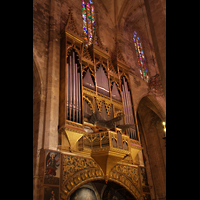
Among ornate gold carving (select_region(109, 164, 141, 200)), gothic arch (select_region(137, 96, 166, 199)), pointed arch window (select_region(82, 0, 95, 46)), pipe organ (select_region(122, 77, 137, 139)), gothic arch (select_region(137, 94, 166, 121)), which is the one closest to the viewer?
ornate gold carving (select_region(109, 164, 141, 200))

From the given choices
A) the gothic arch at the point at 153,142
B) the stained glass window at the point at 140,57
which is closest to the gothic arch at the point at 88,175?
the gothic arch at the point at 153,142

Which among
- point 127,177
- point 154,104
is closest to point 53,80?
point 127,177

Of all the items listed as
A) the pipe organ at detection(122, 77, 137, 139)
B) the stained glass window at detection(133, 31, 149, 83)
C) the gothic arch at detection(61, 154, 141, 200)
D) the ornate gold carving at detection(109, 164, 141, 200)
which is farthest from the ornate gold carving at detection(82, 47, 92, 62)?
the stained glass window at detection(133, 31, 149, 83)

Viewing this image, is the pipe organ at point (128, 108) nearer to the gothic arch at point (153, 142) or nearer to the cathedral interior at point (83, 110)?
the cathedral interior at point (83, 110)

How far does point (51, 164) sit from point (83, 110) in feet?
8.55

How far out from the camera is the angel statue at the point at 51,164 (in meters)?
6.99

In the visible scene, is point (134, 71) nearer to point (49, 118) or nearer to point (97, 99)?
point (97, 99)

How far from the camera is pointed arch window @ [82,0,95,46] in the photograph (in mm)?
13422

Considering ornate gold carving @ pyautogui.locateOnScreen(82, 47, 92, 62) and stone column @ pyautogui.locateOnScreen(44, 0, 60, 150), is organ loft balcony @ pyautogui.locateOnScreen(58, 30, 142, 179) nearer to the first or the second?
ornate gold carving @ pyautogui.locateOnScreen(82, 47, 92, 62)

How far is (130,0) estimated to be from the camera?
16531 millimetres

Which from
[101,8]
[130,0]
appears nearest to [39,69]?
[101,8]

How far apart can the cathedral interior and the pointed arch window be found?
3.3 inches

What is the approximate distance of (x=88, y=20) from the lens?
1421cm

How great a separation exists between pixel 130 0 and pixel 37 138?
13467 mm
